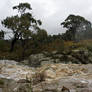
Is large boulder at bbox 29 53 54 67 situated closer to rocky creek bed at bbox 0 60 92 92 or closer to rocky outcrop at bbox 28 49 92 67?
rocky outcrop at bbox 28 49 92 67

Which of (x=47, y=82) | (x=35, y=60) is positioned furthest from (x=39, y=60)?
(x=47, y=82)

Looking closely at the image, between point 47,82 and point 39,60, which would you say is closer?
point 47,82

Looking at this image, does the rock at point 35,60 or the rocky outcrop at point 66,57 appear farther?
the rocky outcrop at point 66,57

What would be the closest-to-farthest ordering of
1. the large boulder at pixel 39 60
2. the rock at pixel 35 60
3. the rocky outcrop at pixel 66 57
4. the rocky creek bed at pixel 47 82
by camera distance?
1. the rocky creek bed at pixel 47 82
2. the large boulder at pixel 39 60
3. the rock at pixel 35 60
4. the rocky outcrop at pixel 66 57

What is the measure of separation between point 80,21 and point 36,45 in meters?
12.4

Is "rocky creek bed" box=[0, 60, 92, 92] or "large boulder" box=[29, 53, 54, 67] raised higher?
"large boulder" box=[29, 53, 54, 67]

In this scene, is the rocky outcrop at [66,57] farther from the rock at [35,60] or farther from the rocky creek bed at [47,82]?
the rocky creek bed at [47,82]

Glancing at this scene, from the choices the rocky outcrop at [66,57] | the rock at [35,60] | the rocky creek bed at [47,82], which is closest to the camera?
the rocky creek bed at [47,82]

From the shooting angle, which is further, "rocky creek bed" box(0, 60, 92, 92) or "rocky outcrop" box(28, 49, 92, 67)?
"rocky outcrop" box(28, 49, 92, 67)

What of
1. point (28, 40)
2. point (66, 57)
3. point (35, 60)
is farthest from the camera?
point (28, 40)

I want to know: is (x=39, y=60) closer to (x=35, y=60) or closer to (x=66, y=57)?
(x=35, y=60)

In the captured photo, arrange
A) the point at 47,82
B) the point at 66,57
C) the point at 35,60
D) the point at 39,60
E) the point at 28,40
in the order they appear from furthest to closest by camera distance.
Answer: the point at 28,40 < the point at 66,57 < the point at 35,60 < the point at 39,60 < the point at 47,82

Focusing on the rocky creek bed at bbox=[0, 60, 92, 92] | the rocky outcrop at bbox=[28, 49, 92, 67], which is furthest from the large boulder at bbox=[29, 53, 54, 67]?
the rocky creek bed at bbox=[0, 60, 92, 92]

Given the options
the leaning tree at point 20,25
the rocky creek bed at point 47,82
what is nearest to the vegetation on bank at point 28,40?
the leaning tree at point 20,25
